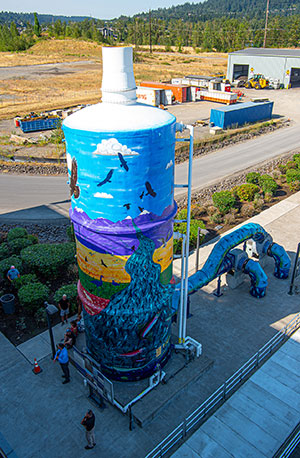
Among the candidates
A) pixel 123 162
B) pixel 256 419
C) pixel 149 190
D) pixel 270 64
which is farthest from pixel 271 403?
pixel 270 64

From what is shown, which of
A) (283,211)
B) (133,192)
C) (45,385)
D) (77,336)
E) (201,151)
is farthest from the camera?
(201,151)

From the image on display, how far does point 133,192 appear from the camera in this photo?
373 inches

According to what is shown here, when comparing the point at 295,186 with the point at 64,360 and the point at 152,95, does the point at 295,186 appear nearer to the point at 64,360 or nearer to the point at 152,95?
the point at 64,360

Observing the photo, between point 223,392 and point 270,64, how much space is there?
73.1 metres

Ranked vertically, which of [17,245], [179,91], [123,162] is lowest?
[17,245]

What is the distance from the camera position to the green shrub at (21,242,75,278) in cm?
1797

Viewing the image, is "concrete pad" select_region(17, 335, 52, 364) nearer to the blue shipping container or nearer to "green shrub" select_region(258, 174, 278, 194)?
"green shrub" select_region(258, 174, 278, 194)

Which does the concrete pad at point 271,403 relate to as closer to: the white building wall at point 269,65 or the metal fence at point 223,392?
the metal fence at point 223,392

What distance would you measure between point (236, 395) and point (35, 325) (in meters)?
8.22

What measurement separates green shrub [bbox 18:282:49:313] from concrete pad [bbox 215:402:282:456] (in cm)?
824

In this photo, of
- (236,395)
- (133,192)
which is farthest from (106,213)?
(236,395)

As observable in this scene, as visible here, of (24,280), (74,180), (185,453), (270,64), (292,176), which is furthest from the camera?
(270,64)

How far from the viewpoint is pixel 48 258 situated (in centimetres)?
1814

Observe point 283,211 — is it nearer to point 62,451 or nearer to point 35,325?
point 35,325
